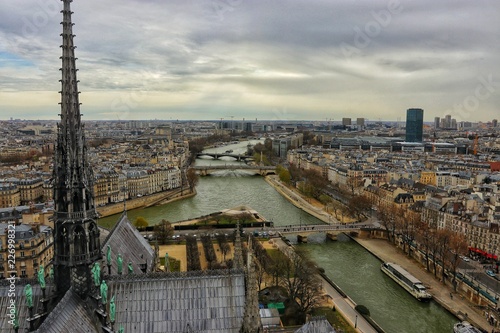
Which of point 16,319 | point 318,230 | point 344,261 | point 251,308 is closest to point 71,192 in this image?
point 16,319

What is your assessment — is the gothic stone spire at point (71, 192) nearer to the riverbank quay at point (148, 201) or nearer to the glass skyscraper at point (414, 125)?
the riverbank quay at point (148, 201)

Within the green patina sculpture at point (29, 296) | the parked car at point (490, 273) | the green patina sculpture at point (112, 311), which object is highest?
the green patina sculpture at point (29, 296)

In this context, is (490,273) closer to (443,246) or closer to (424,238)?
(443,246)

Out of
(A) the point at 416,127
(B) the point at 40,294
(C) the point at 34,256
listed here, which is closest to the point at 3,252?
(C) the point at 34,256

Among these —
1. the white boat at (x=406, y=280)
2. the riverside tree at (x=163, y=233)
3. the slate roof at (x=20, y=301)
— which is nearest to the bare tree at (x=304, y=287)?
the white boat at (x=406, y=280)

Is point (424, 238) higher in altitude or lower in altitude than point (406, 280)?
higher

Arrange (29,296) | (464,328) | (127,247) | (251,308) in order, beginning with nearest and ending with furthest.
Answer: (29,296), (251,308), (127,247), (464,328)
